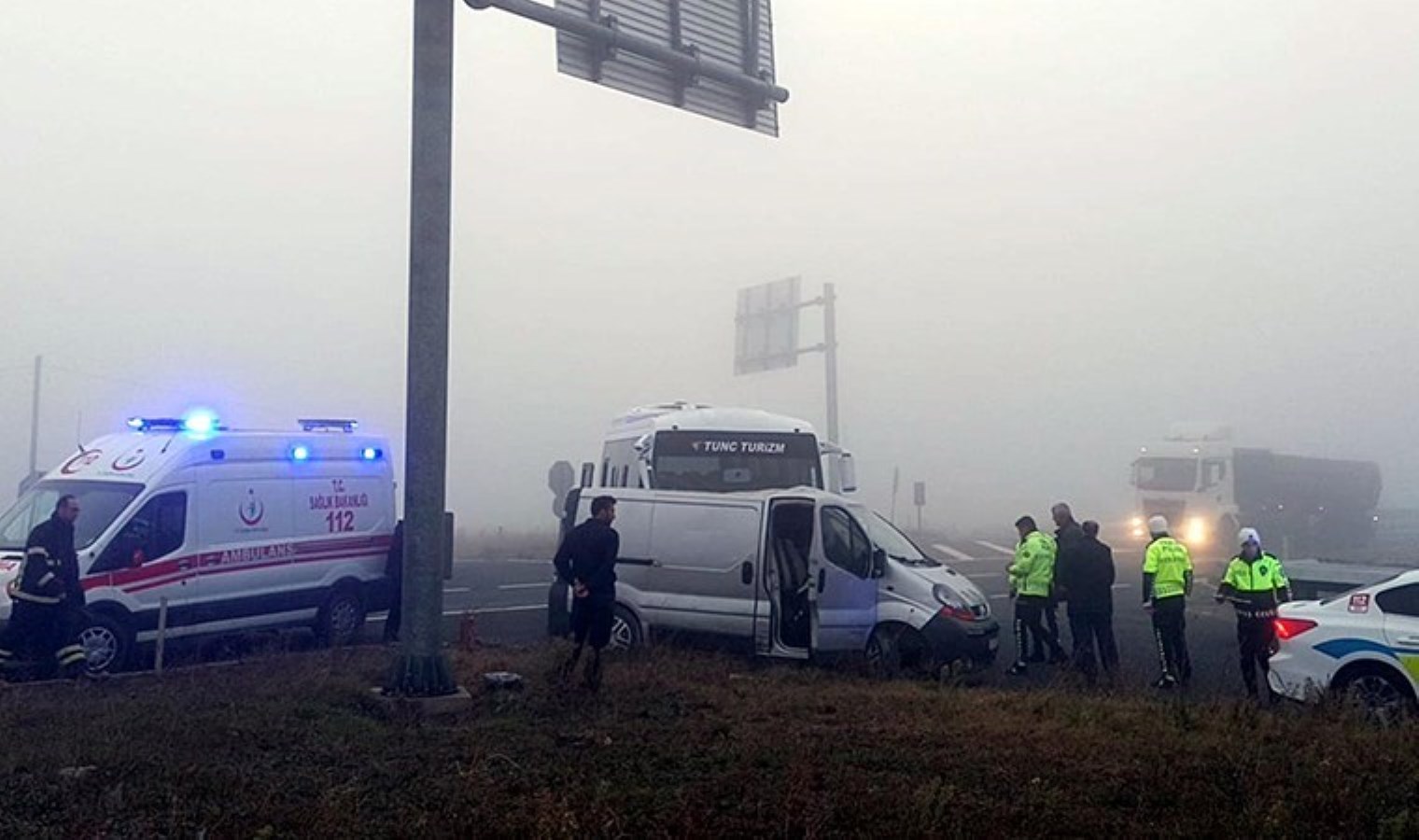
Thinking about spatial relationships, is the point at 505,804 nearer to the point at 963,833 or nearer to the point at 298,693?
the point at 963,833

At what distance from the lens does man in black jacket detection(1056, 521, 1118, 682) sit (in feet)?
42.8

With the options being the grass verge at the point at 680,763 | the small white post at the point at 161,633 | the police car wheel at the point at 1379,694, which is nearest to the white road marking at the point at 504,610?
the small white post at the point at 161,633

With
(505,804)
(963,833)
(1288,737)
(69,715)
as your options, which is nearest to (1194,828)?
(963,833)

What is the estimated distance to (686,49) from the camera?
12117 millimetres

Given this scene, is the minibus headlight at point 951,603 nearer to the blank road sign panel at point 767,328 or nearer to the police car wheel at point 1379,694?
the police car wheel at point 1379,694

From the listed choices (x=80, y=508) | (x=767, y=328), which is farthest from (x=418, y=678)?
(x=767, y=328)

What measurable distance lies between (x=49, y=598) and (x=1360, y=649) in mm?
11253

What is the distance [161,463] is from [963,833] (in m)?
9.89

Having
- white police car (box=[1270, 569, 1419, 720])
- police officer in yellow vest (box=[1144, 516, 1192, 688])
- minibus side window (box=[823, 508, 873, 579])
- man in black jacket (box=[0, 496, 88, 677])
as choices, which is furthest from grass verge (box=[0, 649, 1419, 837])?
police officer in yellow vest (box=[1144, 516, 1192, 688])

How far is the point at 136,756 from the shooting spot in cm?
760

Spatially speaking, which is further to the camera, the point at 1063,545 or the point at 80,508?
the point at 1063,545

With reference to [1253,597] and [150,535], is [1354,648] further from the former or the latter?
[150,535]

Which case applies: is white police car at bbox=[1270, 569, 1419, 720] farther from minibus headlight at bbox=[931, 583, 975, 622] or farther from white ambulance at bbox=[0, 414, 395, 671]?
white ambulance at bbox=[0, 414, 395, 671]

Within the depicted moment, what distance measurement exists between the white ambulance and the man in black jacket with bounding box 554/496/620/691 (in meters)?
4.52
